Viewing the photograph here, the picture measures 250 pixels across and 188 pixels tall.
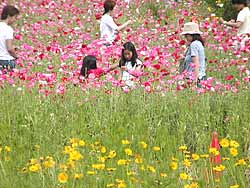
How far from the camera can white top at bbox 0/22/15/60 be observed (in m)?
8.27

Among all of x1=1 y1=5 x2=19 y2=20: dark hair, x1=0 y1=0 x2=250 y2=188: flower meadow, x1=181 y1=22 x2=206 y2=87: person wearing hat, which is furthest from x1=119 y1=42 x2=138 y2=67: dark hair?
x1=1 y1=5 x2=19 y2=20: dark hair

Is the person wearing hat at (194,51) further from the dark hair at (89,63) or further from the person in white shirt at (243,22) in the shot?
the person in white shirt at (243,22)

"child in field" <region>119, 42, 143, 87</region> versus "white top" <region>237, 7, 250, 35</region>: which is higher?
"white top" <region>237, 7, 250, 35</region>

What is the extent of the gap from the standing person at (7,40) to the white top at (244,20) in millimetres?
3231

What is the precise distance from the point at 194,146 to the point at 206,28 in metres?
5.41

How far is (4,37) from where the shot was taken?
326 inches

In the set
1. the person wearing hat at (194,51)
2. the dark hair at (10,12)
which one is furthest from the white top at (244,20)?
the dark hair at (10,12)

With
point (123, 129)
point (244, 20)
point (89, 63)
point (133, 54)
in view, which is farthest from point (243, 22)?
point (123, 129)

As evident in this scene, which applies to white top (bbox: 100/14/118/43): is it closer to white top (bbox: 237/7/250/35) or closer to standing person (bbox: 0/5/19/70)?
white top (bbox: 237/7/250/35)

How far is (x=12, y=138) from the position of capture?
5.61 m

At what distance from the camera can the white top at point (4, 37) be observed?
8.27m

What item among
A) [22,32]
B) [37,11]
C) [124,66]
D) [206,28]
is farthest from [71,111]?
[37,11]

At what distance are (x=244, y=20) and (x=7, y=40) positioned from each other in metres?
3.44

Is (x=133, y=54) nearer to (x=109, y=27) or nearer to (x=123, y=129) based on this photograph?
(x=123, y=129)
